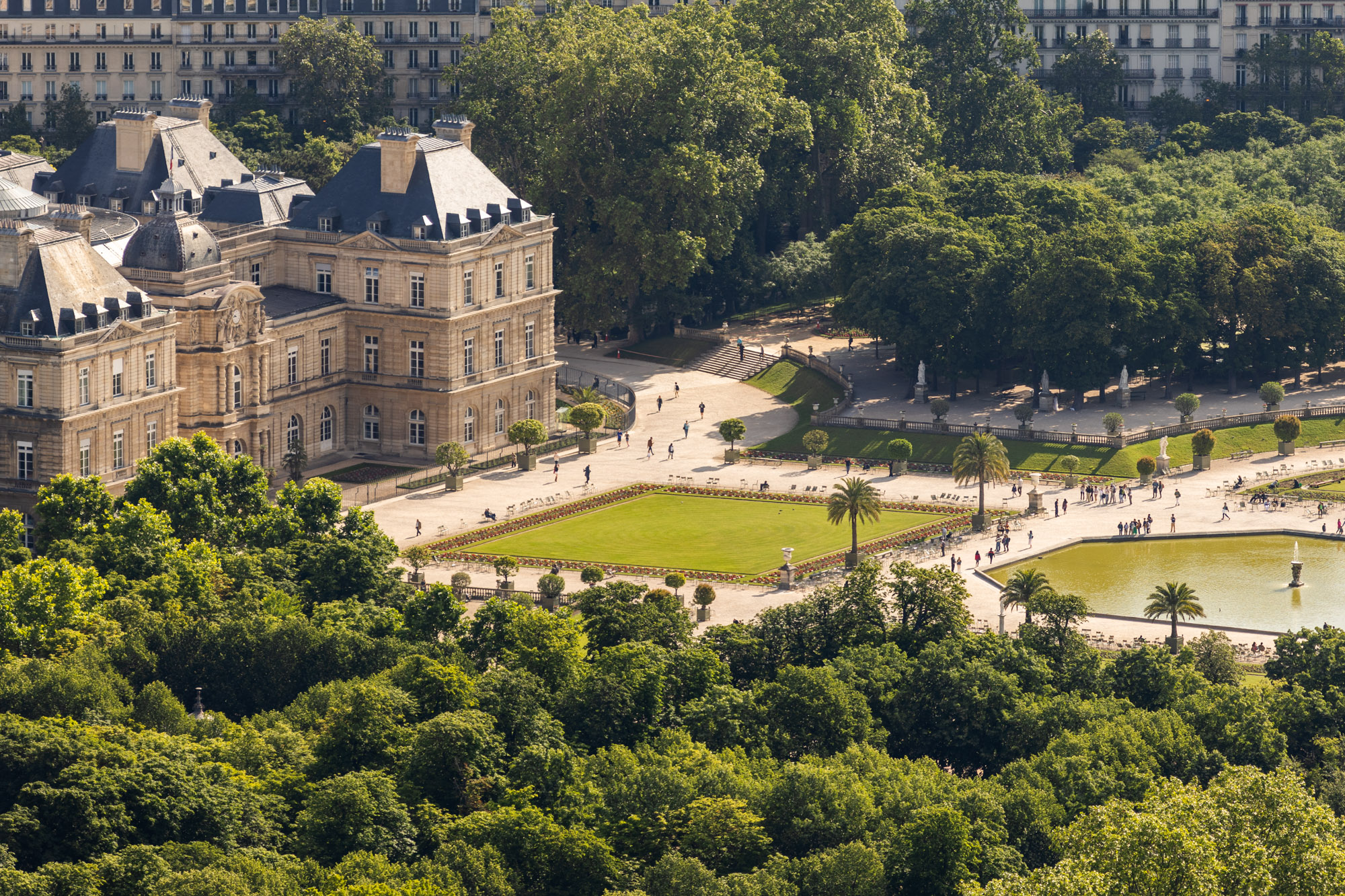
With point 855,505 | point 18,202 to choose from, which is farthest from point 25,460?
point 855,505

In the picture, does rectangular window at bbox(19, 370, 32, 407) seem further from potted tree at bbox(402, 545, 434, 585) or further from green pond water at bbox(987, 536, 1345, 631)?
green pond water at bbox(987, 536, 1345, 631)

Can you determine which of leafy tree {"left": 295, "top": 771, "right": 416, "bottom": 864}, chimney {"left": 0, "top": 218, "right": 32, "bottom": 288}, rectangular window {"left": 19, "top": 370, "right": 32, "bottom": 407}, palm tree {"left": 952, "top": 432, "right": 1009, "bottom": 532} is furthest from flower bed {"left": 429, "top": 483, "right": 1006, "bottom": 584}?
leafy tree {"left": 295, "top": 771, "right": 416, "bottom": 864}

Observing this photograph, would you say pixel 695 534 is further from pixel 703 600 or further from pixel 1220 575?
pixel 1220 575

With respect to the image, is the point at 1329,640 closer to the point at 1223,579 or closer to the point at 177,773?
the point at 1223,579

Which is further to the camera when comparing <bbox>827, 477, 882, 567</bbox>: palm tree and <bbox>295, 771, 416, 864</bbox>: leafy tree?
<bbox>827, 477, 882, 567</bbox>: palm tree

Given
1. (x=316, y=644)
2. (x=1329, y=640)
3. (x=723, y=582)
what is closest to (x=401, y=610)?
(x=316, y=644)

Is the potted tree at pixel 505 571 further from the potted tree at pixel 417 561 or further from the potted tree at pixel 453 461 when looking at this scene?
the potted tree at pixel 453 461
